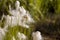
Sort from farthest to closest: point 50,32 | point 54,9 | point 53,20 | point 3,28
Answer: point 54,9, point 53,20, point 50,32, point 3,28

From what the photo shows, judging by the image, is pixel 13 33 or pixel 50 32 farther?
pixel 50 32

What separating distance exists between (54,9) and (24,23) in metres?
0.50

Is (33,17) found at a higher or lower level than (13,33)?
higher

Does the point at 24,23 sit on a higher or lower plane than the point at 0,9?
lower

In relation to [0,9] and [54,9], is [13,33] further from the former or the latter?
[54,9]

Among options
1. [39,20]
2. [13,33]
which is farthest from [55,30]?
[13,33]

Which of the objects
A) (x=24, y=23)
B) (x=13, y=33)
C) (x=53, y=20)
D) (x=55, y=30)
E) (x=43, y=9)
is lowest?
(x=13, y=33)

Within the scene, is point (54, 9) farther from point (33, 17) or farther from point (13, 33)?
point (13, 33)

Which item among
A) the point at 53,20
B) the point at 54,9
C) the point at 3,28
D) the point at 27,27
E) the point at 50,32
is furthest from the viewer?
the point at 54,9

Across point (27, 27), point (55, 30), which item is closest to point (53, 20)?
point (55, 30)

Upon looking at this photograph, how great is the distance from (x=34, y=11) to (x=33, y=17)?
83 mm

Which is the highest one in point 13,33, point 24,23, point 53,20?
point 53,20

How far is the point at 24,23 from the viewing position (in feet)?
4.34

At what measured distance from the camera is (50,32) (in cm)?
151
